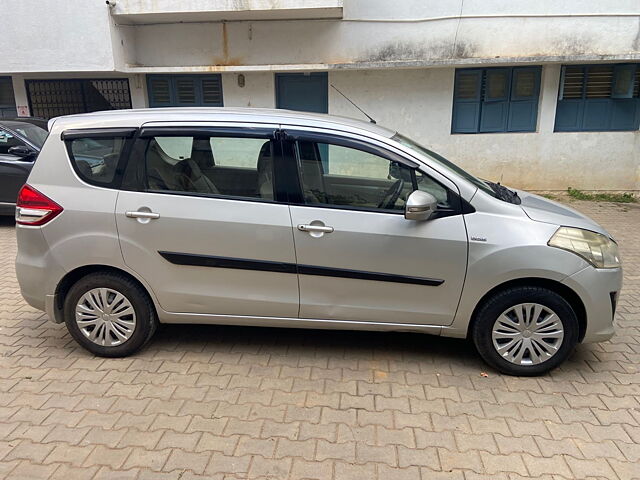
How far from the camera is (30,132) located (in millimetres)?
7590

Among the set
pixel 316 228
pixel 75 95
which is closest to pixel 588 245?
pixel 316 228

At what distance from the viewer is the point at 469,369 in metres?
3.49

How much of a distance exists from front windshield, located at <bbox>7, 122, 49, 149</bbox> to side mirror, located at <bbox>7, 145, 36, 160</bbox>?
0.50 feet

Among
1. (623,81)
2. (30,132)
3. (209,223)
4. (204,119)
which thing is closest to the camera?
(209,223)

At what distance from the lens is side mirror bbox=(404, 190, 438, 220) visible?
308 centimetres

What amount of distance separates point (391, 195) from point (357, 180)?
0.93 ft

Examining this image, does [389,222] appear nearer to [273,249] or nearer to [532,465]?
[273,249]

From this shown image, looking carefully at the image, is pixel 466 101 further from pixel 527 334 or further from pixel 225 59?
pixel 527 334

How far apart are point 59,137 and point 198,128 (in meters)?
1.03

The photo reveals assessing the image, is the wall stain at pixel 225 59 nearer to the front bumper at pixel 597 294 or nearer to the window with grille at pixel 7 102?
the window with grille at pixel 7 102

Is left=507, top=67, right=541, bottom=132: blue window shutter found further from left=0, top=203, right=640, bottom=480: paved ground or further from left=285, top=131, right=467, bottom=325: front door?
left=285, top=131, right=467, bottom=325: front door

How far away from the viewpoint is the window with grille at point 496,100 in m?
9.50

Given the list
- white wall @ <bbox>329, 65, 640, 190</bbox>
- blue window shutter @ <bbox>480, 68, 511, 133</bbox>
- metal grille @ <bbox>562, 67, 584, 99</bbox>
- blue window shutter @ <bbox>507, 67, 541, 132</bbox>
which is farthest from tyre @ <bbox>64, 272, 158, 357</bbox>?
metal grille @ <bbox>562, 67, 584, 99</bbox>

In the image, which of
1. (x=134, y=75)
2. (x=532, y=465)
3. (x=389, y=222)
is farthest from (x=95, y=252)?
(x=134, y=75)
